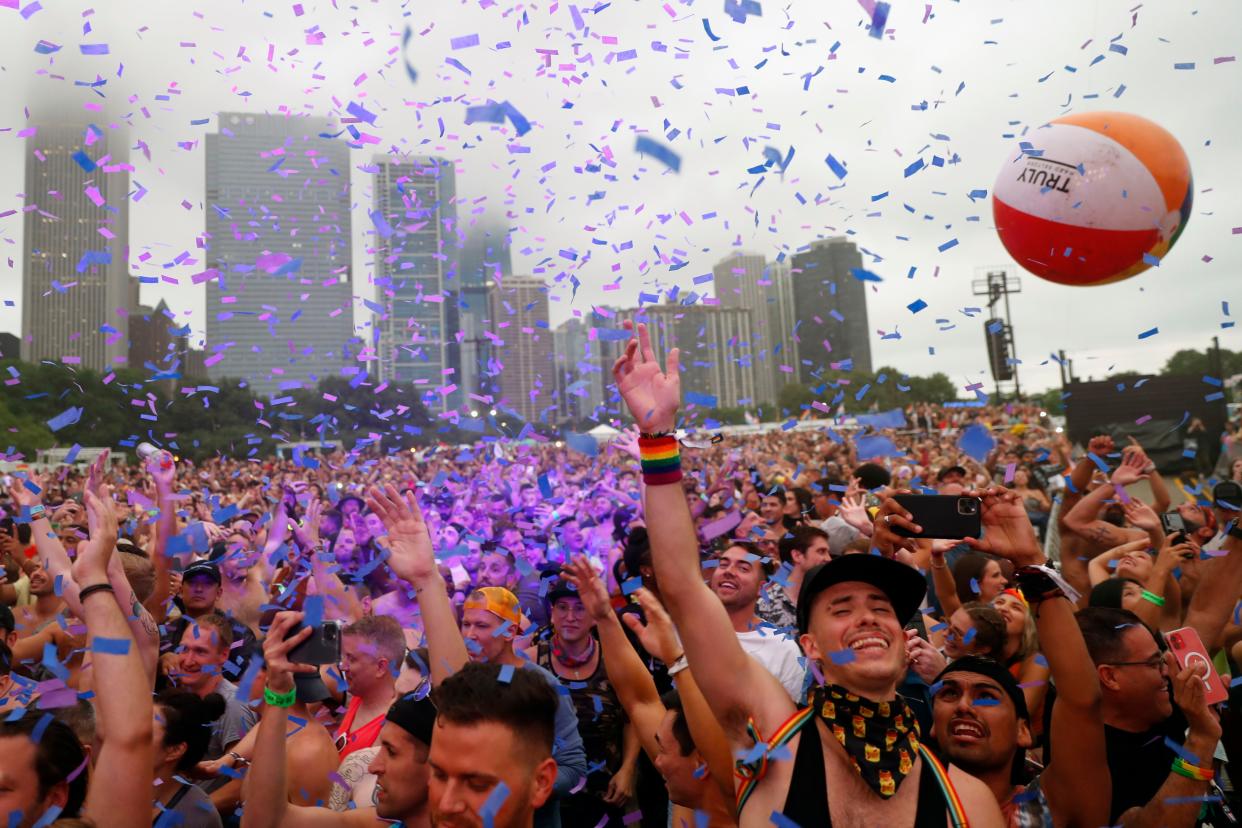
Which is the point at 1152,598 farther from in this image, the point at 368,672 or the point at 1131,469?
the point at 368,672

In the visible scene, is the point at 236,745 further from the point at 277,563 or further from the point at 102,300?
the point at 102,300

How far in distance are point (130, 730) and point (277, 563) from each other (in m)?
5.73

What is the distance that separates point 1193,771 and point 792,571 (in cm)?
297

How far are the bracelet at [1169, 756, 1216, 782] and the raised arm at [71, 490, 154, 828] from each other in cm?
357

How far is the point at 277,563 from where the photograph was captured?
7922mm

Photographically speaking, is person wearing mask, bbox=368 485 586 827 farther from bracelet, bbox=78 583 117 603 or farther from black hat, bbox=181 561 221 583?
black hat, bbox=181 561 221 583

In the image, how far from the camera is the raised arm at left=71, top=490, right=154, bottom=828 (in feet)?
8.13

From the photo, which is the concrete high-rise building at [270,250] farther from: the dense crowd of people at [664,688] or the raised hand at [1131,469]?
the raised hand at [1131,469]

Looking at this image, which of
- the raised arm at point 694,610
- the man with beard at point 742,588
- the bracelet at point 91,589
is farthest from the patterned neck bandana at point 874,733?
the bracelet at point 91,589

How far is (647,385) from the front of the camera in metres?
2.61

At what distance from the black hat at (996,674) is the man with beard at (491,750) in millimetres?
1780

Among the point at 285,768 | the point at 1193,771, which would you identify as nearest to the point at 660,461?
the point at 285,768

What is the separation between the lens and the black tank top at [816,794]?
222 cm

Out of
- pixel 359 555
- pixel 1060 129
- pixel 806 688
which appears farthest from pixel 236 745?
pixel 1060 129
